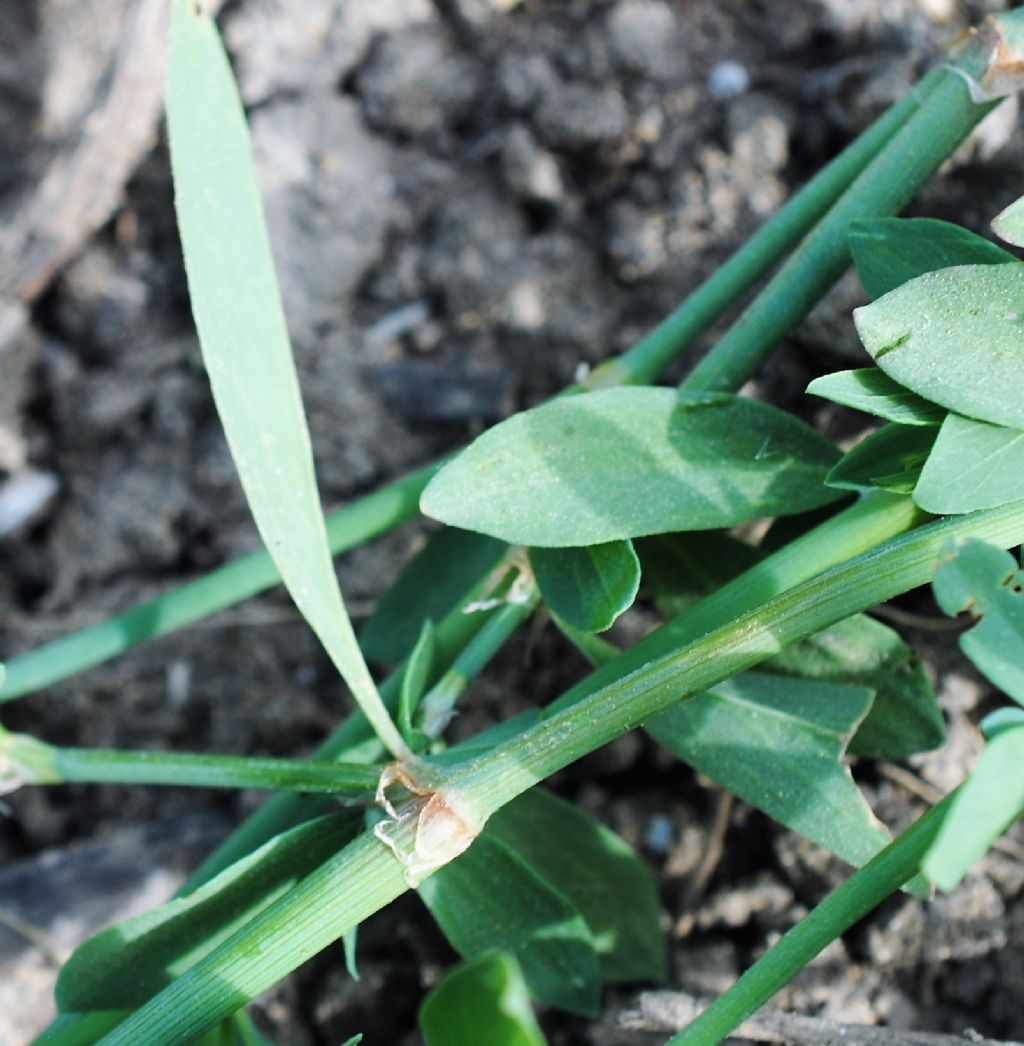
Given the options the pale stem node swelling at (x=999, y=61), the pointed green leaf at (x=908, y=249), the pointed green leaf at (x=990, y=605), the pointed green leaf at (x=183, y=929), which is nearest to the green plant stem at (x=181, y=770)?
the pointed green leaf at (x=183, y=929)

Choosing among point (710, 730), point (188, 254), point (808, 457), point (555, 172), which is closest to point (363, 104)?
point (555, 172)

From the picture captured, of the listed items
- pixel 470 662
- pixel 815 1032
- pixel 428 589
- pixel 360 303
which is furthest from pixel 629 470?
pixel 360 303

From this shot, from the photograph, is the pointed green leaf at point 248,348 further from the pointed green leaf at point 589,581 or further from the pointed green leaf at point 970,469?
the pointed green leaf at point 970,469

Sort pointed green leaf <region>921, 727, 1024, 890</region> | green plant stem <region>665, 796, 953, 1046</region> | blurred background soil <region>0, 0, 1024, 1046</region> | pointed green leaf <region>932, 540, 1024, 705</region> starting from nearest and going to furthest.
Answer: pointed green leaf <region>921, 727, 1024, 890</region> < pointed green leaf <region>932, 540, 1024, 705</region> < green plant stem <region>665, 796, 953, 1046</region> < blurred background soil <region>0, 0, 1024, 1046</region>

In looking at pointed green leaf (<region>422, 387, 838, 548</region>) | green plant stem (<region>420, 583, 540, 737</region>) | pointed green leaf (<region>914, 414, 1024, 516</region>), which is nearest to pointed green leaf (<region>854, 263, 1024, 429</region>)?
pointed green leaf (<region>914, 414, 1024, 516</region>)

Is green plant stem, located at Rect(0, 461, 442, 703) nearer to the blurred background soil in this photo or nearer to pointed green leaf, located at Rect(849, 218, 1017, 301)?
the blurred background soil
